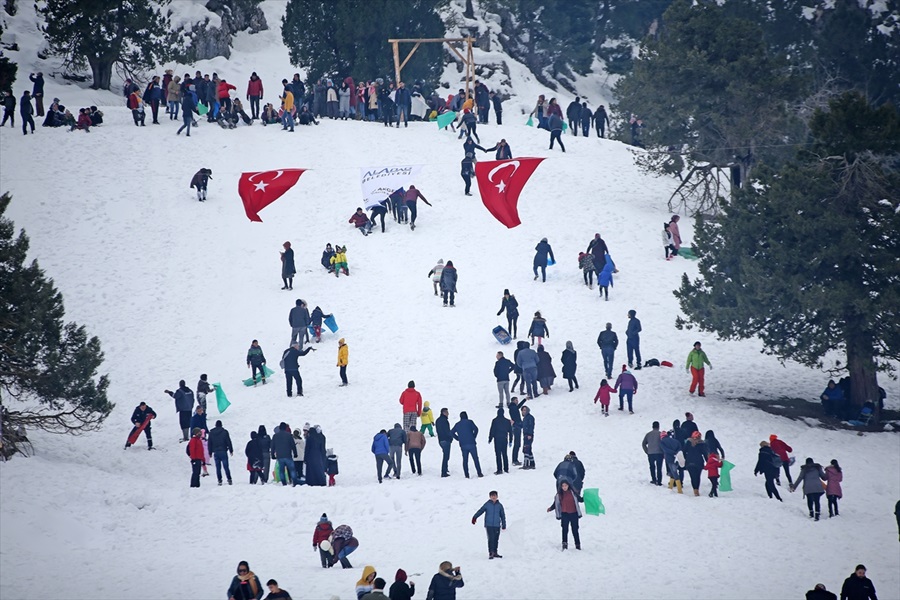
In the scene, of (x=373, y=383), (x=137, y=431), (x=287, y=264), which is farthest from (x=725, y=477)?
(x=287, y=264)

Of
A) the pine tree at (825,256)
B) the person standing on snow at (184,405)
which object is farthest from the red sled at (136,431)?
the pine tree at (825,256)

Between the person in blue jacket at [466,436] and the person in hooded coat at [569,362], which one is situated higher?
the person in hooded coat at [569,362]

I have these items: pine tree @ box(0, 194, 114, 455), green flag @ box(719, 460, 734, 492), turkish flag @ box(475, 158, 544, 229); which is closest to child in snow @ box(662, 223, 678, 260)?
turkish flag @ box(475, 158, 544, 229)

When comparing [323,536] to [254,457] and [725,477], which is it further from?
[725,477]

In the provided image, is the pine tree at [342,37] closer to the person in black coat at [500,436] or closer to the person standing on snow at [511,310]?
the person standing on snow at [511,310]

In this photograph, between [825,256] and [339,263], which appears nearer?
[825,256]

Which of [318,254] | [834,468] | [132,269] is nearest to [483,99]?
[318,254]

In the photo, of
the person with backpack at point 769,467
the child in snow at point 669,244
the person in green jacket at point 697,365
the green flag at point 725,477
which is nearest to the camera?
the person with backpack at point 769,467
